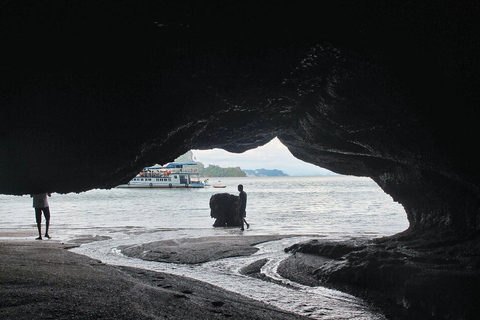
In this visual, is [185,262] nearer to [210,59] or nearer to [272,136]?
[272,136]

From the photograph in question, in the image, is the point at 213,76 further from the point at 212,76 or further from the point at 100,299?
the point at 100,299

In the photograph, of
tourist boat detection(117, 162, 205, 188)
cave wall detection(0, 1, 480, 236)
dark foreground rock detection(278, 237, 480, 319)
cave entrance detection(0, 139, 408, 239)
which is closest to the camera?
cave wall detection(0, 1, 480, 236)

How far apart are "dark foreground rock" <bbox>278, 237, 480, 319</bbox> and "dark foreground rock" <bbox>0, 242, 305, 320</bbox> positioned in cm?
171

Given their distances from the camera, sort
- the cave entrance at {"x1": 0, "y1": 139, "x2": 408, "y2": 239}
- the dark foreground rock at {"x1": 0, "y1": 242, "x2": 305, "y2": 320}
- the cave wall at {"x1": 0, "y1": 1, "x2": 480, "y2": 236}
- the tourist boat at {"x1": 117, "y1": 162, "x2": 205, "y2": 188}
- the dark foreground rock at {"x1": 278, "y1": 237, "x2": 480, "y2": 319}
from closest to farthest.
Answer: the dark foreground rock at {"x1": 0, "y1": 242, "x2": 305, "y2": 320}
the cave wall at {"x1": 0, "y1": 1, "x2": 480, "y2": 236}
the dark foreground rock at {"x1": 278, "y1": 237, "x2": 480, "y2": 319}
the cave entrance at {"x1": 0, "y1": 139, "x2": 408, "y2": 239}
the tourist boat at {"x1": 117, "y1": 162, "x2": 205, "y2": 188}

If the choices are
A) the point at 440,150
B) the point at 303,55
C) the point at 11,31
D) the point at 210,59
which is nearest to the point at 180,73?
the point at 210,59

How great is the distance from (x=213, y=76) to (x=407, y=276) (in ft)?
12.8

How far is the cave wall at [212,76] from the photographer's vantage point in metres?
3.27

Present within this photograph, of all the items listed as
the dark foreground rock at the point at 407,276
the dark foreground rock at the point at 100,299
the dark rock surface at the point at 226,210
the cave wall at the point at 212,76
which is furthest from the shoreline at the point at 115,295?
the dark rock surface at the point at 226,210

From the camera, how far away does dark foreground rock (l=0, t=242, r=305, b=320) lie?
3043 millimetres

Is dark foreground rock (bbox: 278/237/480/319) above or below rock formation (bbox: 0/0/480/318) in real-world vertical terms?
below

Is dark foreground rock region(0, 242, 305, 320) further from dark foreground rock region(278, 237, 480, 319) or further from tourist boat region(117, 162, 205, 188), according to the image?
tourist boat region(117, 162, 205, 188)

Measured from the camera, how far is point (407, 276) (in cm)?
517

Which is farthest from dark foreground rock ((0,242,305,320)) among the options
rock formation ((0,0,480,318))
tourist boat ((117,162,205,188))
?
tourist boat ((117,162,205,188))

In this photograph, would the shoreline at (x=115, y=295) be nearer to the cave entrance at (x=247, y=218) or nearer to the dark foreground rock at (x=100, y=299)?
the dark foreground rock at (x=100, y=299)
